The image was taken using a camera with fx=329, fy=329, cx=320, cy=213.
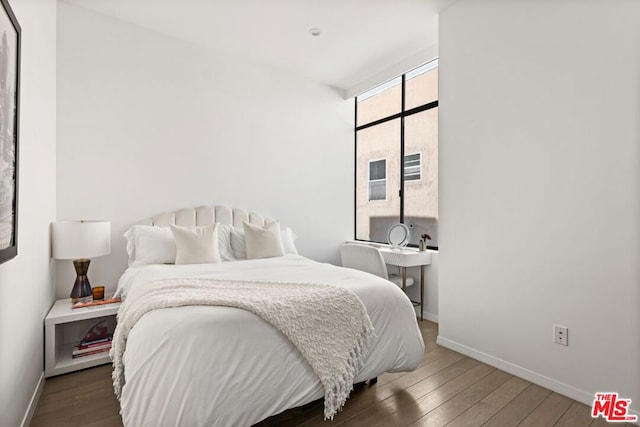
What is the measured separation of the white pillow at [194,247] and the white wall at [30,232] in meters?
0.85

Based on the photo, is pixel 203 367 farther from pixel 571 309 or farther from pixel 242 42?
pixel 242 42

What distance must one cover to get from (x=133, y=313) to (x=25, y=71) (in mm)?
1411

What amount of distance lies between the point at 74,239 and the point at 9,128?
129cm

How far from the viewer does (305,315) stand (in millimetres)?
1611

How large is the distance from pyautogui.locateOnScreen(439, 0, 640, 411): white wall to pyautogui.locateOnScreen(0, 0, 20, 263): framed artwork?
2.74m

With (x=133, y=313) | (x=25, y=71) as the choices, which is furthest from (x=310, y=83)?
(x=133, y=313)

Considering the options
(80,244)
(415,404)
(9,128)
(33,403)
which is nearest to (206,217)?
(80,244)

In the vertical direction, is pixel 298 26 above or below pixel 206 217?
above

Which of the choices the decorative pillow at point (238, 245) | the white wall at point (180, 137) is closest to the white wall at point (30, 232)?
the white wall at point (180, 137)

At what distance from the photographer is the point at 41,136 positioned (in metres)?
2.12

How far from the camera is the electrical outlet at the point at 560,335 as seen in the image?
202 centimetres

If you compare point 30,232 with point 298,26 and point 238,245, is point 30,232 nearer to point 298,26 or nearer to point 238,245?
point 238,245

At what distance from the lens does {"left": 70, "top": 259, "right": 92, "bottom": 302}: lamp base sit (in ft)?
8.33

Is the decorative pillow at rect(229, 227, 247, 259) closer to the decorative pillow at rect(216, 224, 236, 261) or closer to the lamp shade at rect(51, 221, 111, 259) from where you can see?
the decorative pillow at rect(216, 224, 236, 261)
